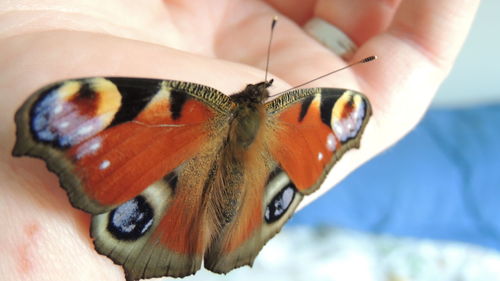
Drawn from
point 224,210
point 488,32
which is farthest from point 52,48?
point 488,32

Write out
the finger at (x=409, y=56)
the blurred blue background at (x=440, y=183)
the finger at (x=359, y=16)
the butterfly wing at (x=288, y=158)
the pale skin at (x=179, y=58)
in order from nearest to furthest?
the pale skin at (x=179, y=58)
the butterfly wing at (x=288, y=158)
the finger at (x=409, y=56)
the finger at (x=359, y=16)
the blurred blue background at (x=440, y=183)

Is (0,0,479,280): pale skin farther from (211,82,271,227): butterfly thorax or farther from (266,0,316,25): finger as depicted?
(211,82,271,227): butterfly thorax

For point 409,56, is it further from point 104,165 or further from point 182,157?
point 104,165

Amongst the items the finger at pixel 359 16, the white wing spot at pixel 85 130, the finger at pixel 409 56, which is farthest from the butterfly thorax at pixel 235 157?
the finger at pixel 359 16

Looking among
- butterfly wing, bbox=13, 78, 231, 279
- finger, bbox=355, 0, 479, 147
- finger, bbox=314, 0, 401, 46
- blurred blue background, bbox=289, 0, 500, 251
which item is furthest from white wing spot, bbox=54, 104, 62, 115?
blurred blue background, bbox=289, 0, 500, 251

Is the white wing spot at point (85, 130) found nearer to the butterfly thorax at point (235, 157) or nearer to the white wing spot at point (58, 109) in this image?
the white wing spot at point (58, 109)
